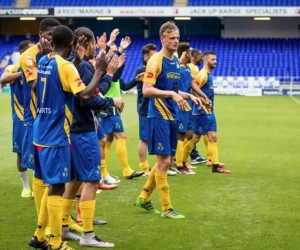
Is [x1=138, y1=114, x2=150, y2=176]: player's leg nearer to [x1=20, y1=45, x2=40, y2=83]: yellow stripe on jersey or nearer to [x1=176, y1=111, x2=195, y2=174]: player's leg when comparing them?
[x1=176, y1=111, x2=195, y2=174]: player's leg

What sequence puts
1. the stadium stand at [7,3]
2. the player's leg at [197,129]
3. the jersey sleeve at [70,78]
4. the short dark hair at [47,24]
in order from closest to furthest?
the jersey sleeve at [70,78] < the short dark hair at [47,24] < the player's leg at [197,129] < the stadium stand at [7,3]

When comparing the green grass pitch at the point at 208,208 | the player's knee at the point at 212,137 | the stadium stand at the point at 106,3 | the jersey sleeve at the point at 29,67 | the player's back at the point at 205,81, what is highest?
the stadium stand at the point at 106,3

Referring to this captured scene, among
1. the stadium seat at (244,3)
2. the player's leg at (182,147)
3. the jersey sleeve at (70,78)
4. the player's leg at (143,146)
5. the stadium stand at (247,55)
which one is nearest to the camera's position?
the jersey sleeve at (70,78)

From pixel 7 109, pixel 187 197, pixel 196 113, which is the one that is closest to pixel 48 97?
pixel 187 197

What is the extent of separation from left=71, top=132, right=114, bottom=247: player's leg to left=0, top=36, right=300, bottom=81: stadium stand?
119 feet

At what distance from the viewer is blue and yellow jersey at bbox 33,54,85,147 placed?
5613mm

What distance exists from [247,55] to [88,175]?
41.1 metres

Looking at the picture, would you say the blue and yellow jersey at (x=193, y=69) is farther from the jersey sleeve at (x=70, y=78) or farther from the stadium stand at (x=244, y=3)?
the stadium stand at (x=244, y=3)

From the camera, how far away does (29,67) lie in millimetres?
6617

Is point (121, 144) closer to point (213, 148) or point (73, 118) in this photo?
point (213, 148)

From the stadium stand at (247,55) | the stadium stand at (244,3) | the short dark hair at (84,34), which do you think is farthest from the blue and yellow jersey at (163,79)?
the stadium stand at (244,3)

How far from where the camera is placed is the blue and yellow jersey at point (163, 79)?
743 centimetres

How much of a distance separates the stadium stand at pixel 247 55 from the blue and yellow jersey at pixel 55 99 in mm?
36797

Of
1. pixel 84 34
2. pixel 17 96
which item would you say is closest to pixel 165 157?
pixel 84 34
